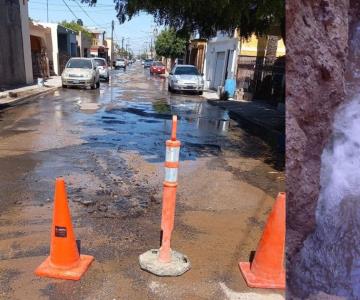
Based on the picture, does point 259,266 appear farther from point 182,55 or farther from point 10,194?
point 182,55

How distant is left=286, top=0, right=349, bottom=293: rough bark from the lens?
120 cm

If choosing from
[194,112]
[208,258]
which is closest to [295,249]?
[208,258]

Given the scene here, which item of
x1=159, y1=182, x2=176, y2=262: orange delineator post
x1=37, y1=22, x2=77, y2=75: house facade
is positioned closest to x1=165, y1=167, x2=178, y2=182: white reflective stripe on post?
x1=159, y1=182, x2=176, y2=262: orange delineator post

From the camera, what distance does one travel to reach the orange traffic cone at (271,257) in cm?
333

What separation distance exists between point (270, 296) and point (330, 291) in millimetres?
1936

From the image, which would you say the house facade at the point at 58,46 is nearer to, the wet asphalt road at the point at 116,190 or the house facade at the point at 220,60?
the house facade at the point at 220,60

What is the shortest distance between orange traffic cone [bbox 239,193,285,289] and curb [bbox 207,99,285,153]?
596cm

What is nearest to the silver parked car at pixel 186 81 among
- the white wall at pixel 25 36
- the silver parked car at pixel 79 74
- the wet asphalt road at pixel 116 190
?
the silver parked car at pixel 79 74

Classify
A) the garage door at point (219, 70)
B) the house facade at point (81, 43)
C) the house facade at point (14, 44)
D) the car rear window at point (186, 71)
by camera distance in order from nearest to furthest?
the house facade at point (14, 44), the car rear window at point (186, 71), the garage door at point (219, 70), the house facade at point (81, 43)

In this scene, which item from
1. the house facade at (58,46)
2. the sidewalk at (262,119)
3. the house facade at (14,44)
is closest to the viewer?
the sidewalk at (262,119)

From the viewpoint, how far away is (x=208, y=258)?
12.3ft

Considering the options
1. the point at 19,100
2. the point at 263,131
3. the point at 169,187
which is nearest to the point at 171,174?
the point at 169,187

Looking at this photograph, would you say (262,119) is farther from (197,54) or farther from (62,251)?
(197,54)

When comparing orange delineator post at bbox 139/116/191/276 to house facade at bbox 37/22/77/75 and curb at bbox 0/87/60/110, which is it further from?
house facade at bbox 37/22/77/75
